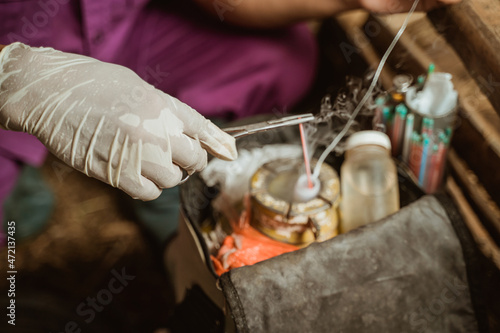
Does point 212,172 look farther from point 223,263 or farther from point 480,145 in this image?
point 480,145

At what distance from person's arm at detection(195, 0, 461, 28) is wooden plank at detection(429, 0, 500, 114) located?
17 cm

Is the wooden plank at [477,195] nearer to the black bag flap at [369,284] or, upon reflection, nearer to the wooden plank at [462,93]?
the wooden plank at [462,93]

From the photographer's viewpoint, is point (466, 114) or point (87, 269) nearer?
point (466, 114)

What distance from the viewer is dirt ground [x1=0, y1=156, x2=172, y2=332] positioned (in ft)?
4.83

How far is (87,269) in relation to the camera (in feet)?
5.77

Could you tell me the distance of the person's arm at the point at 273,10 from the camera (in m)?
1.28

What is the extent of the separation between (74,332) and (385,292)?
102 cm

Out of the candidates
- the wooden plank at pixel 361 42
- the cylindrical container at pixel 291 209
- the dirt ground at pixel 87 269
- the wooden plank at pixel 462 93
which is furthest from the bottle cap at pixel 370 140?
the dirt ground at pixel 87 269

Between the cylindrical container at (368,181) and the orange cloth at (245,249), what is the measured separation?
0.63 feet

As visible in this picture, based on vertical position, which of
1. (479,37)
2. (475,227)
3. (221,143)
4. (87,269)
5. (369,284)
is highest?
(479,37)

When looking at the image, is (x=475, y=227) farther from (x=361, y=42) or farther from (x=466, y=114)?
(x=361, y=42)

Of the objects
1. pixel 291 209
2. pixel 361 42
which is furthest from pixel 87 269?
pixel 361 42

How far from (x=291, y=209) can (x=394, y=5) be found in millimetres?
594

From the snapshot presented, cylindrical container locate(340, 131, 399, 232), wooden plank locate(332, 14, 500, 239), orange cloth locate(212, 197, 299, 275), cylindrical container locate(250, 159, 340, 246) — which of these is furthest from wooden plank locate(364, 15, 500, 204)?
orange cloth locate(212, 197, 299, 275)
